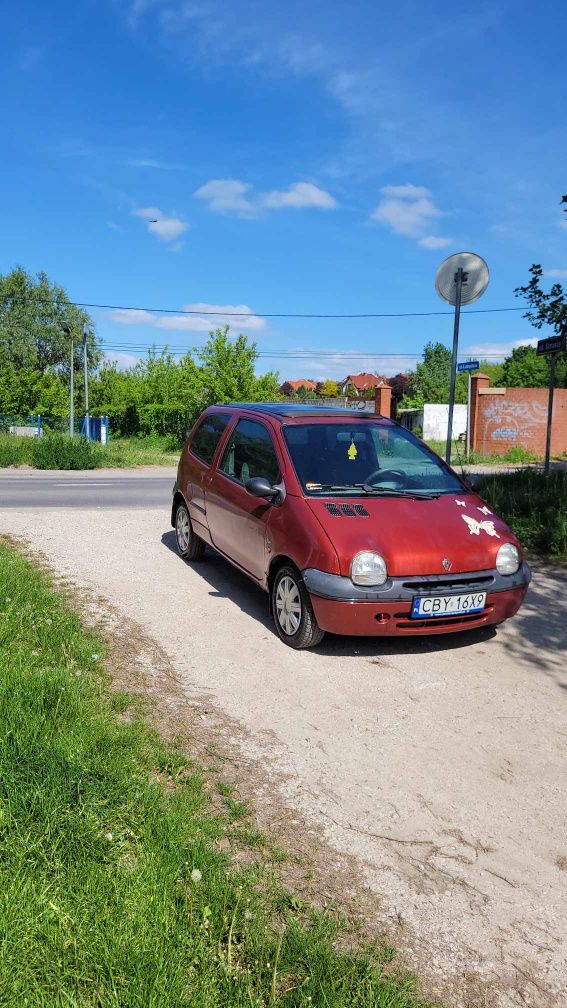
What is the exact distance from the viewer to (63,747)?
120 inches

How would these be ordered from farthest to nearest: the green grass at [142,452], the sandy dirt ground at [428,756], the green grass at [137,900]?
the green grass at [142,452], the sandy dirt ground at [428,756], the green grass at [137,900]

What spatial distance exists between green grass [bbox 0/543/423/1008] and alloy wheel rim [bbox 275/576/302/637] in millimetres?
1745

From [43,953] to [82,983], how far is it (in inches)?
5.8

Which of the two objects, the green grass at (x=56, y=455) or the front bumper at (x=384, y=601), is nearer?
the front bumper at (x=384, y=601)

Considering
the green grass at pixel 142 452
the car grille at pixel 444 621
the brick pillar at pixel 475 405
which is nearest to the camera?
the car grille at pixel 444 621

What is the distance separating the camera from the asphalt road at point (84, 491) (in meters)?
13.0

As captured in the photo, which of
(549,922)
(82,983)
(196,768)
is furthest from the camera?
(196,768)

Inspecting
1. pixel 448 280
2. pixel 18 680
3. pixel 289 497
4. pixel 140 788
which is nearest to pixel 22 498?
pixel 448 280

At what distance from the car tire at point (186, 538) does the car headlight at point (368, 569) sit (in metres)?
3.12

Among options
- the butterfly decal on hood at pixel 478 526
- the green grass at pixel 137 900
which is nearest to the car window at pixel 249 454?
the butterfly decal on hood at pixel 478 526

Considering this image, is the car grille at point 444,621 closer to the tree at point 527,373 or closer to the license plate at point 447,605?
the license plate at point 447,605

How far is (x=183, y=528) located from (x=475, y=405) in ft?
77.1

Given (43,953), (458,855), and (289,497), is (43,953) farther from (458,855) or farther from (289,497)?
(289,497)

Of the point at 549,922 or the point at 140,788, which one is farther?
the point at 140,788
